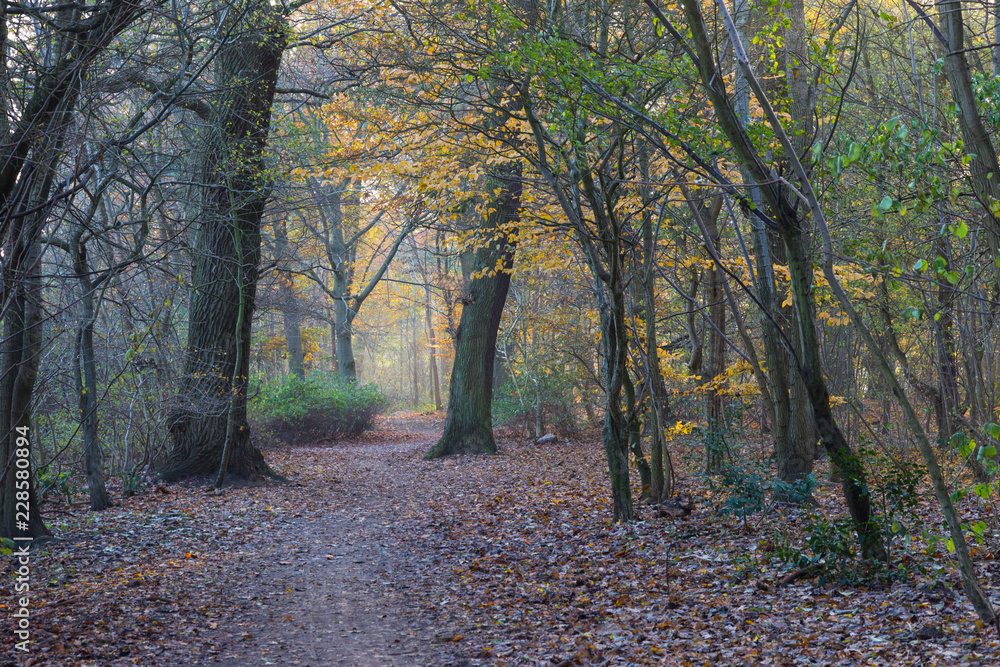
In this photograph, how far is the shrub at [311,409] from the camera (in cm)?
1570

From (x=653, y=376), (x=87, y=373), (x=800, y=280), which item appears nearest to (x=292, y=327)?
(x=87, y=373)

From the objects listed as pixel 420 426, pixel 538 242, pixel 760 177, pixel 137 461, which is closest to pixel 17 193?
pixel 760 177

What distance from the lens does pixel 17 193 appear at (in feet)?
12.5

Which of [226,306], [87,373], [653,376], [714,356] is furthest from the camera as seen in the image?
[226,306]

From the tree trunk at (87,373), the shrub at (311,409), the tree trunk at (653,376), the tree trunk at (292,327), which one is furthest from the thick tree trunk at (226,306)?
the tree trunk at (292,327)

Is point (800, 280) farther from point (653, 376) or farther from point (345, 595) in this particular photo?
point (345, 595)

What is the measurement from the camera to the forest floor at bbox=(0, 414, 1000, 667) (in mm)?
3945

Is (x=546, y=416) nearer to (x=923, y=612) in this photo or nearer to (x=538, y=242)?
(x=538, y=242)

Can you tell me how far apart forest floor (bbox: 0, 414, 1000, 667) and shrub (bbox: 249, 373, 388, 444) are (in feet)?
22.3

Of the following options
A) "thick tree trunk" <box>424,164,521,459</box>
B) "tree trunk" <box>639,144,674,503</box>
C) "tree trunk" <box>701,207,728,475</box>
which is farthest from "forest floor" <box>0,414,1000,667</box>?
"thick tree trunk" <box>424,164,521,459</box>

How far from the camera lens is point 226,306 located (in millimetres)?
9898

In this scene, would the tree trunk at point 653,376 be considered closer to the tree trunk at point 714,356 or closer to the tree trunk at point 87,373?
the tree trunk at point 714,356

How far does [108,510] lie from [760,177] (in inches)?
297

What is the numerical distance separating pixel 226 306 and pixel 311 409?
7.39 meters
